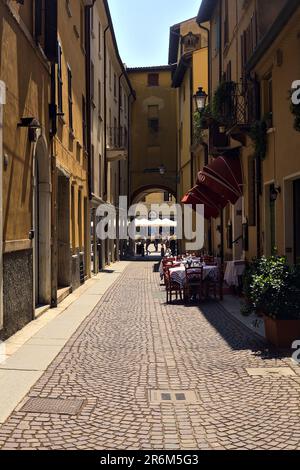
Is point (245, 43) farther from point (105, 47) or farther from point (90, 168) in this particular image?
point (105, 47)

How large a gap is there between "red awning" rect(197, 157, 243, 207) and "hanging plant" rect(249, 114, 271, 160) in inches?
100.0

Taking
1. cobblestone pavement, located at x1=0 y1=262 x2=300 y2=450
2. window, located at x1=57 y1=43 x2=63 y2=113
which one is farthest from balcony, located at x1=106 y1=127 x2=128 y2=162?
cobblestone pavement, located at x1=0 y1=262 x2=300 y2=450

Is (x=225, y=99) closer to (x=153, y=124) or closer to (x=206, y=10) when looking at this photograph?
(x=206, y=10)

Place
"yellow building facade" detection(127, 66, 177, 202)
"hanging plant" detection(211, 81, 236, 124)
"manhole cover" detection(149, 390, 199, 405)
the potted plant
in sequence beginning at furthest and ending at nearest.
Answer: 1. "yellow building facade" detection(127, 66, 177, 202)
2. "hanging plant" detection(211, 81, 236, 124)
3. the potted plant
4. "manhole cover" detection(149, 390, 199, 405)

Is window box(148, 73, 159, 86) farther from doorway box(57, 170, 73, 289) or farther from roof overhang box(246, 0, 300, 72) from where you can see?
roof overhang box(246, 0, 300, 72)

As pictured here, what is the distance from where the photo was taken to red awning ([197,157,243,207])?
1466 cm

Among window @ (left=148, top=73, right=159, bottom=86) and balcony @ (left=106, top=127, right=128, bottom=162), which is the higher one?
window @ (left=148, top=73, right=159, bottom=86)

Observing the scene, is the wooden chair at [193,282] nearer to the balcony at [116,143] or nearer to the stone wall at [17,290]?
the stone wall at [17,290]

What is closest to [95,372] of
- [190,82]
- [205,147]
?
[205,147]

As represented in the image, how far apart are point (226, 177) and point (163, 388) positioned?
9.56 m

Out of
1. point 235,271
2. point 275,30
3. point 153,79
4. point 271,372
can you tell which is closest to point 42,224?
point 235,271

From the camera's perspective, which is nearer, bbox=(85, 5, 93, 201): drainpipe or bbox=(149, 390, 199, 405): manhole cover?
bbox=(149, 390, 199, 405): manhole cover

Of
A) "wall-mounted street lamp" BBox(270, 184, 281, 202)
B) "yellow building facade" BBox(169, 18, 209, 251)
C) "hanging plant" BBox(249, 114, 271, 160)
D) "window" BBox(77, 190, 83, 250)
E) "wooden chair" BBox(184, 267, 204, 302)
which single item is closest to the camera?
"wall-mounted street lamp" BBox(270, 184, 281, 202)

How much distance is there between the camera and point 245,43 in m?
14.1
